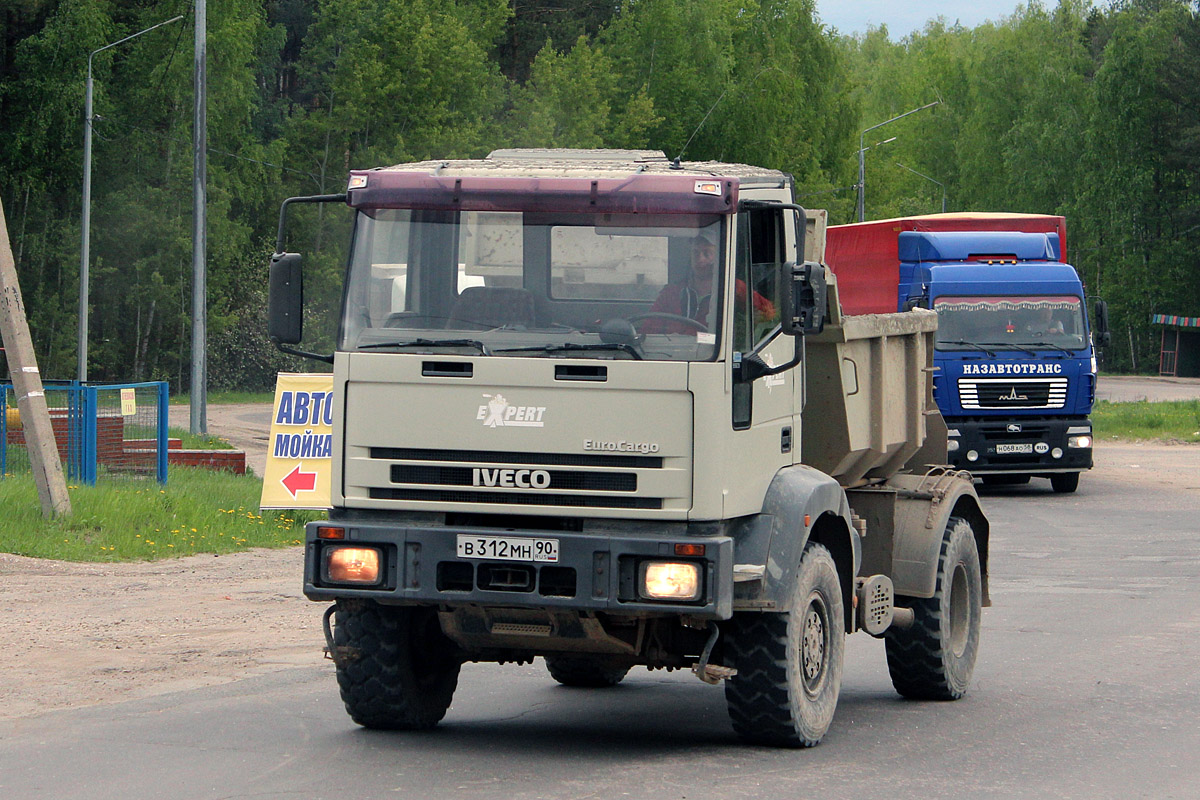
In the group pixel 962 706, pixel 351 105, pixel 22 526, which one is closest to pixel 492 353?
pixel 962 706

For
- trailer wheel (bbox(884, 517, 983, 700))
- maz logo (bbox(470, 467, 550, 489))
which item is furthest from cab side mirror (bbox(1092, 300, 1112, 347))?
maz logo (bbox(470, 467, 550, 489))

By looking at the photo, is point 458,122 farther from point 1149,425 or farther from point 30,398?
point 30,398

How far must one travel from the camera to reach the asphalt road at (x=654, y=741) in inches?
278

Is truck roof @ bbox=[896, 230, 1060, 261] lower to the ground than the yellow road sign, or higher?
higher

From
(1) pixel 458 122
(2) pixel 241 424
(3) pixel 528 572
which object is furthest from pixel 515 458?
(1) pixel 458 122

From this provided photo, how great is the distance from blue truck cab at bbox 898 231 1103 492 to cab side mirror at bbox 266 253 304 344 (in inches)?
612

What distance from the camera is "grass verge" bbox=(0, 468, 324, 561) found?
1561cm

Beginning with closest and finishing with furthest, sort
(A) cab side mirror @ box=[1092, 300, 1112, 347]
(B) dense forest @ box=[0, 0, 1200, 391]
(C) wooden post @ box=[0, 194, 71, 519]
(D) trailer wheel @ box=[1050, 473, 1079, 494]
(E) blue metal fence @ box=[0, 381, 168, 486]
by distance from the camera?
(C) wooden post @ box=[0, 194, 71, 519]
(E) blue metal fence @ box=[0, 381, 168, 486]
(A) cab side mirror @ box=[1092, 300, 1112, 347]
(D) trailer wheel @ box=[1050, 473, 1079, 494]
(B) dense forest @ box=[0, 0, 1200, 391]

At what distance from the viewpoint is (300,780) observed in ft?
23.2

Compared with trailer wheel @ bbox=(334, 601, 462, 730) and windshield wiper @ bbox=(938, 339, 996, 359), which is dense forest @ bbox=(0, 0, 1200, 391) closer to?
windshield wiper @ bbox=(938, 339, 996, 359)

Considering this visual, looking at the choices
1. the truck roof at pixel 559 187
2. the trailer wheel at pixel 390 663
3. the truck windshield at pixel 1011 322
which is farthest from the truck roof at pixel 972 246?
the trailer wheel at pixel 390 663

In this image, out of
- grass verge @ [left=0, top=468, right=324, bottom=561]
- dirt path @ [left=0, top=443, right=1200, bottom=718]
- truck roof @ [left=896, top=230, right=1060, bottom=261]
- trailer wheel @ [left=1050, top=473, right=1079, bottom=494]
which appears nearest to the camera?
dirt path @ [left=0, top=443, right=1200, bottom=718]

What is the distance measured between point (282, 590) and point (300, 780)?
7082 millimetres

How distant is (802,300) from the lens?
24.3 ft
